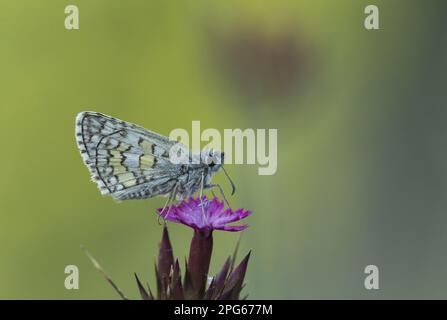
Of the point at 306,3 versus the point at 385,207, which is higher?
the point at 306,3

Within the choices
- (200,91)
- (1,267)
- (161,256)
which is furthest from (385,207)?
(161,256)

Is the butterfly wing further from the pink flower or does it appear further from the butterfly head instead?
the pink flower

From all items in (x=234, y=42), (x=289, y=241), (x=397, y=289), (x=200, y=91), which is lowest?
(x=397, y=289)

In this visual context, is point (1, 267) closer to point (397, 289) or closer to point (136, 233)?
A: point (136, 233)

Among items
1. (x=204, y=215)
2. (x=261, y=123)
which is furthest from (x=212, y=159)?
(x=261, y=123)

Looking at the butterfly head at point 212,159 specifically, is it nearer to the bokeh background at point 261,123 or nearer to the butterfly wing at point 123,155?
the butterfly wing at point 123,155

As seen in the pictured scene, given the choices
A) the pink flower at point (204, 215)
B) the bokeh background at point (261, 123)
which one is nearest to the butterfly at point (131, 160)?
the pink flower at point (204, 215)

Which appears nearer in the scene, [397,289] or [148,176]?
[148,176]
